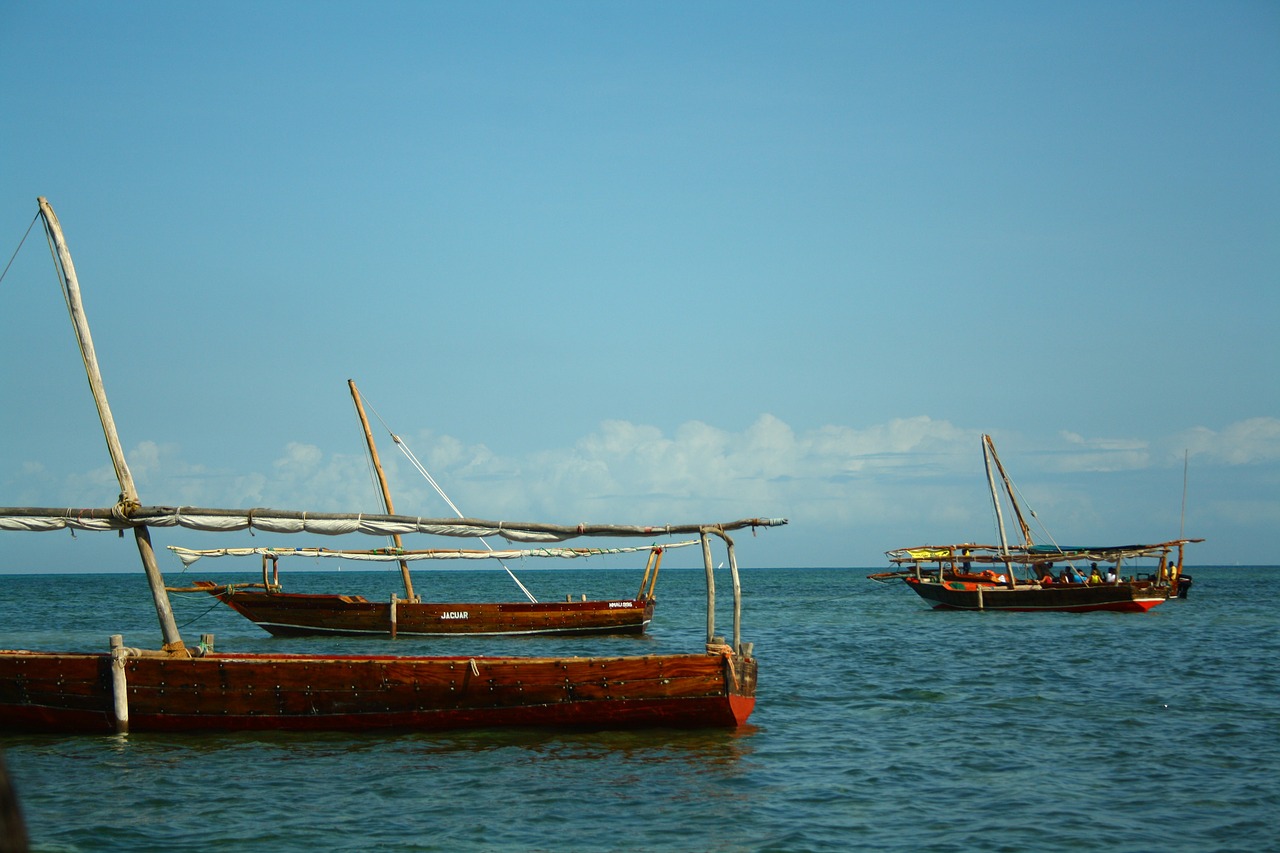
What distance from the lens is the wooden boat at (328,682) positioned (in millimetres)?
15875

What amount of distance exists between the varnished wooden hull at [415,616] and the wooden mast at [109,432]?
19.1 m

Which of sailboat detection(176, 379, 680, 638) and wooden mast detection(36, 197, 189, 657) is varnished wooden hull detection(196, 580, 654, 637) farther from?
wooden mast detection(36, 197, 189, 657)

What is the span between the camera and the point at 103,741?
51.4 ft

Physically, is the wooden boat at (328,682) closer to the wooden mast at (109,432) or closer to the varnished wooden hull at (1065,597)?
the wooden mast at (109,432)

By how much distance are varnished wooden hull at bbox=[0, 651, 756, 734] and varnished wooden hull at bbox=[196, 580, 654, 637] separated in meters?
19.1

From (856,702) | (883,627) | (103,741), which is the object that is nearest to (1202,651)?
(883,627)

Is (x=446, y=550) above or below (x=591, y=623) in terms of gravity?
above

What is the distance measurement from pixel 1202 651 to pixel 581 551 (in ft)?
65.9

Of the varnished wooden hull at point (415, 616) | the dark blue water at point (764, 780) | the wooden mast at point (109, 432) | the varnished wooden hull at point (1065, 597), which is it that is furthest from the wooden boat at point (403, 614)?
the varnished wooden hull at point (1065, 597)

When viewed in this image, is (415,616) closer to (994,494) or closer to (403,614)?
(403,614)

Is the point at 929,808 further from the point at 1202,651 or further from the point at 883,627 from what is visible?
the point at 883,627

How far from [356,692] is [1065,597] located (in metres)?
40.5

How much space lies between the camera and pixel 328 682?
15898 millimetres

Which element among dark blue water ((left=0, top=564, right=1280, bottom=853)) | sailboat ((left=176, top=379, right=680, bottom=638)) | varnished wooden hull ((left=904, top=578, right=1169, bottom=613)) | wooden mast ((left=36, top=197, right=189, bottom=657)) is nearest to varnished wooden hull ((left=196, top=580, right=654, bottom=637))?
sailboat ((left=176, top=379, right=680, bottom=638))
